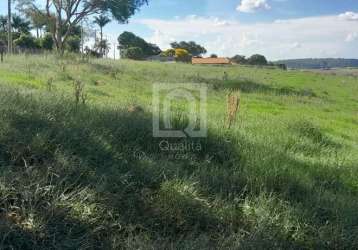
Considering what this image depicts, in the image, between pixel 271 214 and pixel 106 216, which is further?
pixel 271 214

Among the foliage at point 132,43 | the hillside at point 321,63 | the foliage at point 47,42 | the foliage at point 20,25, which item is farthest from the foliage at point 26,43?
the hillside at point 321,63

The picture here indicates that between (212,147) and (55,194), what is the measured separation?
102 inches

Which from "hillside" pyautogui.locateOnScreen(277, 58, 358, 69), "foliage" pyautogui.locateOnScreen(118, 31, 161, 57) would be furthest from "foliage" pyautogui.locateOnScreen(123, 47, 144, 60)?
"hillside" pyautogui.locateOnScreen(277, 58, 358, 69)

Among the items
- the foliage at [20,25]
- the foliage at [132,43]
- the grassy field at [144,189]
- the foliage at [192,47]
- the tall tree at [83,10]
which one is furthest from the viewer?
the foliage at [192,47]

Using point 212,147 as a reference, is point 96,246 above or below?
below

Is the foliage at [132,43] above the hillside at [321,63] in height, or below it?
above

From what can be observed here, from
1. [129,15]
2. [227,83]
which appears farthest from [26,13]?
[227,83]

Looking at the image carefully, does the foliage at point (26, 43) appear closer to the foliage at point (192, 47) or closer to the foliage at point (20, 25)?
the foliage at point (20, 25)

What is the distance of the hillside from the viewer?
71875 mm

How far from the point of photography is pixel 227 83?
22.7 meters

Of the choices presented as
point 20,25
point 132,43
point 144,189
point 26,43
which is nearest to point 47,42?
point 26,43

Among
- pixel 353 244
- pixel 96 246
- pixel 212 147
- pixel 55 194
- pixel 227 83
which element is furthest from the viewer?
pixel 227 83

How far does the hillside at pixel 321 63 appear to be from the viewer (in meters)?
71.9

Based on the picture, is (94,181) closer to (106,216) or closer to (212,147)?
(106,216)
